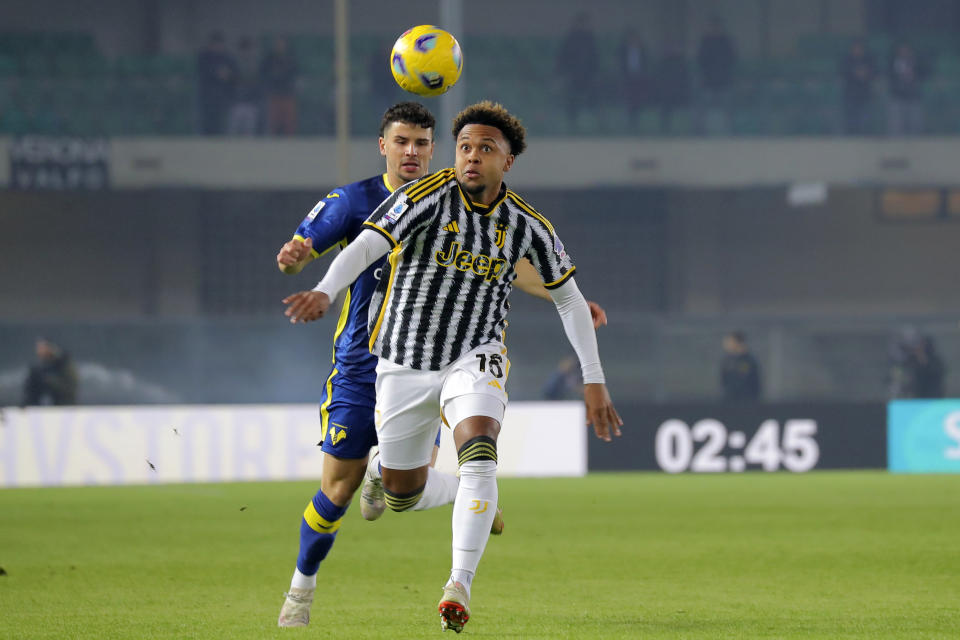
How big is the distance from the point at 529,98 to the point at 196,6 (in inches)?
278

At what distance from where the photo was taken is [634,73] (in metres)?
27.6

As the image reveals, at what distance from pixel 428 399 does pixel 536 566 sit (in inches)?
114

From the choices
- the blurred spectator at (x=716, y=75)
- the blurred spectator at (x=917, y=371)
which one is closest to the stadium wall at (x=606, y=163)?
the blurred spectator at (x=716, y=75)

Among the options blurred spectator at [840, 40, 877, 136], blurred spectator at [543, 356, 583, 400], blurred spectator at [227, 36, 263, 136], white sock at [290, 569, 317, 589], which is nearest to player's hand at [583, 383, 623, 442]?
white sock at [290, 569, 317, 589]

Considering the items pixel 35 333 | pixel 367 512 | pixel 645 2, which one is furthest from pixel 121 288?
pixel 367 512

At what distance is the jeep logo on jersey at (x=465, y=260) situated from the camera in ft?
17.4

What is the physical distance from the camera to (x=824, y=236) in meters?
29.8

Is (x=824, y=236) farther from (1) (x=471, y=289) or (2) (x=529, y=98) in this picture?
(1) (x=471, y=289)

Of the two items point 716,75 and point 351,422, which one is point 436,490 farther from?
point 716,75

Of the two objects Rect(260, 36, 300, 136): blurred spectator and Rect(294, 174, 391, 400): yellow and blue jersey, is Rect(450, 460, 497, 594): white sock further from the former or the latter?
Rect(260, 36, 300, 136): blurred spectator

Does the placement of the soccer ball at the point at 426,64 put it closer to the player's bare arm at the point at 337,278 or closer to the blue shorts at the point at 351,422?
the player's bare arm at the point at 337,278

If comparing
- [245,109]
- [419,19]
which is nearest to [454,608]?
[245,109]

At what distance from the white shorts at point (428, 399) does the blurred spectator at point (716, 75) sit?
74.2 ft

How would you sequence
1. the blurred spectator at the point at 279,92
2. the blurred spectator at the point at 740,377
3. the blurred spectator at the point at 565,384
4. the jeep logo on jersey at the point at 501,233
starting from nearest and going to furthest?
the jeep logo on jersey at the point at 501,233 → the blurred spectator at the point at 565,384 → the blurred spectator at the point at 740,377 → the blurred spectator at the point at 279,92
